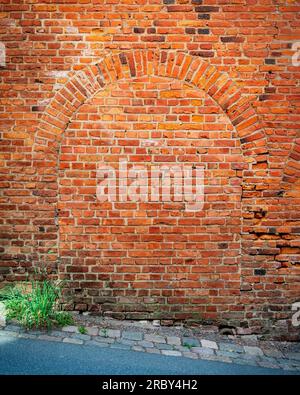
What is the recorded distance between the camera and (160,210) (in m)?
3.96

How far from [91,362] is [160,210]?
5.33 feet

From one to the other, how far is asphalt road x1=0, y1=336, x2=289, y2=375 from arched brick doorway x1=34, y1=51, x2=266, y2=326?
730 mm

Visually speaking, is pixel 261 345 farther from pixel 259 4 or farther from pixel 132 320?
pixel 259 4

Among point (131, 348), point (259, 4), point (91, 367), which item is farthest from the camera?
point (259, 4)

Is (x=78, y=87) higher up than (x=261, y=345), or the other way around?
(x=78, y=87)

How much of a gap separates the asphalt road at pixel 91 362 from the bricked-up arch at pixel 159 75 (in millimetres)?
1736

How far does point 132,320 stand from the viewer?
4012 mm

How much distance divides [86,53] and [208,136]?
5.07 ft

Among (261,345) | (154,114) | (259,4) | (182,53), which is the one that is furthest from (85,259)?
(259,4)

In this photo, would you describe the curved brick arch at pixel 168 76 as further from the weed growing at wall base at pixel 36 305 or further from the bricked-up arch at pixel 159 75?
the weed growing at wall base at pixel 36 305

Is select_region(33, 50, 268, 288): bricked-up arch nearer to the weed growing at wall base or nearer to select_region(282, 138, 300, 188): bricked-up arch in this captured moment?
select_region(282, 138, 300, 188): bricked-up arch

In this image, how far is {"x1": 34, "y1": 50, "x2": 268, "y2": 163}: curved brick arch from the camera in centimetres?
386

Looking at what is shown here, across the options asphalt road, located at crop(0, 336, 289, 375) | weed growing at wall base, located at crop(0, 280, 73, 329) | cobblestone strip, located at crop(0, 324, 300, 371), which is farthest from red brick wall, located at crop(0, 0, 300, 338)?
asphalt road, located at crop(0, 336, 289, 375)

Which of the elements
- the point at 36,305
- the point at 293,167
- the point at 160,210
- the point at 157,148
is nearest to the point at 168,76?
the point at 157,148
